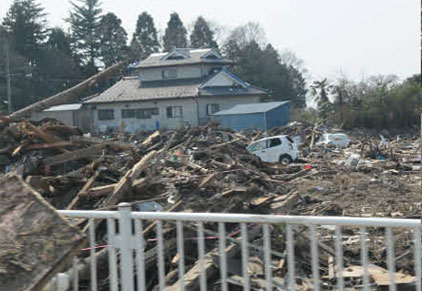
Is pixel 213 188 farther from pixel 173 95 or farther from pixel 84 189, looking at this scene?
pixel 173 95

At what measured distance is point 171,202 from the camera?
8.77 meters

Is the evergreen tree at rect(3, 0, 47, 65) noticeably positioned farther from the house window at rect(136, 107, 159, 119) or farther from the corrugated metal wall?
the corrugated metal wall

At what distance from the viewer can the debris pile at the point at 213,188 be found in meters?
5.12

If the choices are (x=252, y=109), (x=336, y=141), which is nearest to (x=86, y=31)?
(x=252, y=109)

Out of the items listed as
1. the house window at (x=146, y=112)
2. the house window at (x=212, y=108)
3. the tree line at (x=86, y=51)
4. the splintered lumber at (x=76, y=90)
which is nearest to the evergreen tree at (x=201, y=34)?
the tree line at (x=86, y=51)

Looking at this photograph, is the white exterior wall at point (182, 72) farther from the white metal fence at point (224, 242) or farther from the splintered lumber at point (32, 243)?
the splintered lumber at point (32, 243)

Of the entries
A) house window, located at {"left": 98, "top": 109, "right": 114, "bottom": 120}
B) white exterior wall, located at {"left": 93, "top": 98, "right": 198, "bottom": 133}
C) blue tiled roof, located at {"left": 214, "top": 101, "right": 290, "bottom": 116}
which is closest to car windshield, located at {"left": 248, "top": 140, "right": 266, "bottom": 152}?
blue tiled roof, located at {"left": 214, "top": 101, "right": 290, "bottom": 116}

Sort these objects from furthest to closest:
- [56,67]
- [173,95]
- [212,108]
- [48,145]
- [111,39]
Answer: [111,39] → [56,67] → [212,108] → [173,95] → [48,145]

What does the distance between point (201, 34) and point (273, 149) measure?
180 feet

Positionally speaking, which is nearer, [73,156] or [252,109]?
[73,156]

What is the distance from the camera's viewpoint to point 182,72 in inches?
2026

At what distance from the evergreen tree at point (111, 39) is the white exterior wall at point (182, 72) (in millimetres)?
13924

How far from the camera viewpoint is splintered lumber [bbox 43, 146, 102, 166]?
1148 cm

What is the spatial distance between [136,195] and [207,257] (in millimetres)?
4496
